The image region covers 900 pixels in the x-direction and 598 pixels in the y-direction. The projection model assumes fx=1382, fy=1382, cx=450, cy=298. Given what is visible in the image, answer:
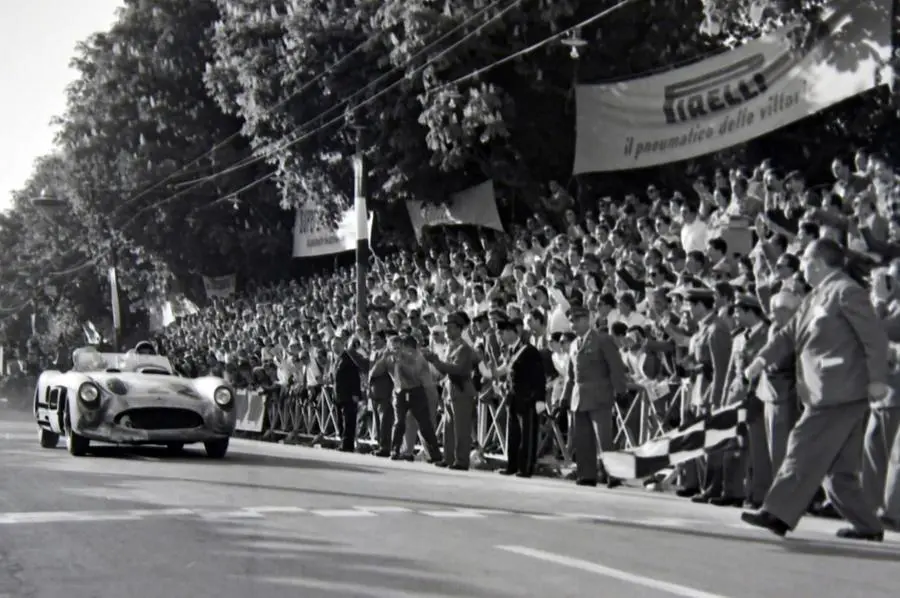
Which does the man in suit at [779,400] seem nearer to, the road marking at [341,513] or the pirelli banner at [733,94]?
the road marking at [341,513]

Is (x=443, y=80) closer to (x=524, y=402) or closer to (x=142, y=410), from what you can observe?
(x=524, y=402)

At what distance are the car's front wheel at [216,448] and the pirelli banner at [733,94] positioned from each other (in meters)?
8.53

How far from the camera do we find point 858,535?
999 cm

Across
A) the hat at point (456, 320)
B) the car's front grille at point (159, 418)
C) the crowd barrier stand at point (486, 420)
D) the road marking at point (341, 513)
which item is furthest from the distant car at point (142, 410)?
the road marking at point (341, 513)

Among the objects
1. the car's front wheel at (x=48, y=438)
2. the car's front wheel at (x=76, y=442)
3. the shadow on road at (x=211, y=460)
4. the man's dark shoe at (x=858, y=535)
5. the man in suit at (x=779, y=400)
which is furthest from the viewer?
the car's front wheel at (x=48, y=438)

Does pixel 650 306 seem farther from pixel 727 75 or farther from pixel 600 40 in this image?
pixel 600 40

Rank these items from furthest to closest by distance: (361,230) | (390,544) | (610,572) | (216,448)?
1. (361,230)
2. (216,448)
3. (390,544)
4. (610,572)

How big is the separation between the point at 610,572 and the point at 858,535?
276cm

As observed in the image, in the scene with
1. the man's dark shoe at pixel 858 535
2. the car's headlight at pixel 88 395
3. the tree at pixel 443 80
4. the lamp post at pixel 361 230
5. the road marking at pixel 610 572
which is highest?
the tree at pixel 443 80

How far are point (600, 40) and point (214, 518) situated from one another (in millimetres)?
18818

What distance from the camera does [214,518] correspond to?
10.9 m

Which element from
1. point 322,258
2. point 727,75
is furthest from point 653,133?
point 322,258

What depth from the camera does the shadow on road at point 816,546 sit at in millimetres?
9141

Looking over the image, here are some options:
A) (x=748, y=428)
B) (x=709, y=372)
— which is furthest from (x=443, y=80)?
(x=748, y=428)
